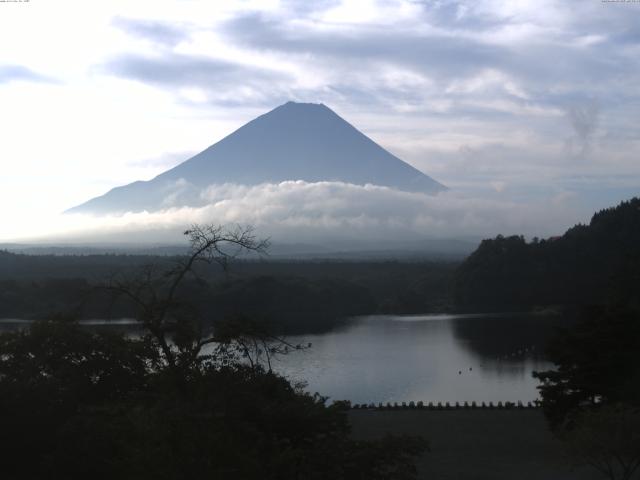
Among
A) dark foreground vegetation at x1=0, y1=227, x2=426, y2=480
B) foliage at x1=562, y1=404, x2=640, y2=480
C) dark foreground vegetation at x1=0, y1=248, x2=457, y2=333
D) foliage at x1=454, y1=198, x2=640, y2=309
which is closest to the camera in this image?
dark foreground vegetation at x1=0, y1=227, x2=426, y2=480

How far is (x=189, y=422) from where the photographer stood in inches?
184

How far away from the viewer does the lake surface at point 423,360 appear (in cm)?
1816

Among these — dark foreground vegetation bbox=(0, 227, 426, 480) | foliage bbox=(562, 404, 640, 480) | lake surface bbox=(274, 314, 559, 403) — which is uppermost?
dark foreground vegetation bbox=(0, 227, 426, 480)

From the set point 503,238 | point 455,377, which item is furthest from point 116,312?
point 503,238

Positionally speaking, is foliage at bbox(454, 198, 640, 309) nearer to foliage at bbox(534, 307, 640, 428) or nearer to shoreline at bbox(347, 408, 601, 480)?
shoreline at bbox(347, 408, 601, 480)

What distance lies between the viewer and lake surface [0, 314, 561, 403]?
1816 centimetres

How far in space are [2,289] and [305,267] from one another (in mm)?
28708

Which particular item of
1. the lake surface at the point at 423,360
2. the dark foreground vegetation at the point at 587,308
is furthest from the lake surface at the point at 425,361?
the dark foreground vegetation at the point at 587,308

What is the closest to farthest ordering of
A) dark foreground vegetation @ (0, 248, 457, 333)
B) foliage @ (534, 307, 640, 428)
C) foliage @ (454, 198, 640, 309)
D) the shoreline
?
1. the shoreline
2. foliage @ (534, 307, 640, 428)
3. dark foreground vegetation @ (0, 248, 457, 333)
4. foliage @ (454, 198, 640, 309)

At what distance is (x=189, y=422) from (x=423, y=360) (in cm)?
1928

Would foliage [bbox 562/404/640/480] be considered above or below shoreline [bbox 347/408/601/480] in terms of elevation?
above

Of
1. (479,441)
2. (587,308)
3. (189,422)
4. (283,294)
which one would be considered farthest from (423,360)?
(189,422)

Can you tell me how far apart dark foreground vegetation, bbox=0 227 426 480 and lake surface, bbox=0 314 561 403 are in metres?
7.16

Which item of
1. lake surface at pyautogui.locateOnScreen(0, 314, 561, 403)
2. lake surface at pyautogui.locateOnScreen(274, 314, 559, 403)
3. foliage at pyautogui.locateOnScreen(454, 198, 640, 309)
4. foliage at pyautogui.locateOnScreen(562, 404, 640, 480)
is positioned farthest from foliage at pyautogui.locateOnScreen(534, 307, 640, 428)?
foliage at pyautogui.locateOnScreen(454, 198, 640, 309)
